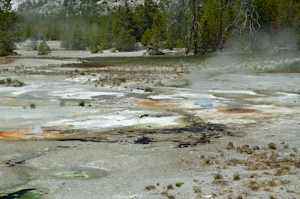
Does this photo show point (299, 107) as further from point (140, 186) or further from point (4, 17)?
point (4, 17)

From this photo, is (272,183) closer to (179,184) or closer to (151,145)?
(179,184)

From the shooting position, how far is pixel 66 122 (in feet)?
35.8

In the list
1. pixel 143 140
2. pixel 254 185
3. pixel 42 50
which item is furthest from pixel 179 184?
pixel 42 50

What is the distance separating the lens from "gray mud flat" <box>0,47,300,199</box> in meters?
5.72

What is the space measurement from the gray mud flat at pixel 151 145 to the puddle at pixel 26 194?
0.14ft

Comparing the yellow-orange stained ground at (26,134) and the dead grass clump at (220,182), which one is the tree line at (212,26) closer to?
the yellow-orange stained ground at (26,134)

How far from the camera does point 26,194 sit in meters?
5.55

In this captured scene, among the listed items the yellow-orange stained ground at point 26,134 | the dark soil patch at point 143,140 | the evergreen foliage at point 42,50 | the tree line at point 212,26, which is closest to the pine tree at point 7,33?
the tree line at point 212,26

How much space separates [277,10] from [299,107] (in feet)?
133

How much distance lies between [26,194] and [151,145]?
3549 mm

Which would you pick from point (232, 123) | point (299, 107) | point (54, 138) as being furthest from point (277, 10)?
point (54, 138)

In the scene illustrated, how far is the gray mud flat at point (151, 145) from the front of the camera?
18.8 feet

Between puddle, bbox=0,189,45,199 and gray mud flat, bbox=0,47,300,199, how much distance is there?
0.04m

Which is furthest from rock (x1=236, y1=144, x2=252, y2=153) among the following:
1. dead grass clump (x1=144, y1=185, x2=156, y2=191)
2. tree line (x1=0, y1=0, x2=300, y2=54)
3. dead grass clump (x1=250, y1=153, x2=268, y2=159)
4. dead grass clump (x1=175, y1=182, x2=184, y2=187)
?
tree line (x1=0, y1=0, x2=300, y2=54)
